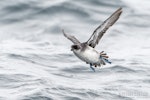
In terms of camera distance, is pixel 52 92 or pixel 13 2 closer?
pixel 52 92

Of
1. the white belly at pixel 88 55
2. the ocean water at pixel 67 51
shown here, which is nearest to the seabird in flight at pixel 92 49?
the white belly at pixel 88 55

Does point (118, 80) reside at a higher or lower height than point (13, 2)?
lower

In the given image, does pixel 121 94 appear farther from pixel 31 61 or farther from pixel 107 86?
pixel 31 61

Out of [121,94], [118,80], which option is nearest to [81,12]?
[118,80]

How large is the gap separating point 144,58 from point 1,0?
22.8ft

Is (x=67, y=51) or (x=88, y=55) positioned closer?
(x=88, y=55)

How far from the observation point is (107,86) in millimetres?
15008

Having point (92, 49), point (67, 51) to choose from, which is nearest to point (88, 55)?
point (92, 49)

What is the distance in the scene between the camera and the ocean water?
47.1 ft

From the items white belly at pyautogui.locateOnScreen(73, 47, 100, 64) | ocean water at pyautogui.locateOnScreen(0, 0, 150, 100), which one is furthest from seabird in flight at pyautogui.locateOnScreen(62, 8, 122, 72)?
ocean water at pyautogui.locateOnScreen(0, 0, 150, 100)

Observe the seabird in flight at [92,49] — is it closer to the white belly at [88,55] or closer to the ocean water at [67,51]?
the white belly at [88,55]

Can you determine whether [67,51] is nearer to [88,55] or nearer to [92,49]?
[92,49]

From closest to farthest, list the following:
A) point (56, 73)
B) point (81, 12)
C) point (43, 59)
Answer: point (56, 73) < point (43, 59) < point (81, 12)

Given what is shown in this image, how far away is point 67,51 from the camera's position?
18.2m
